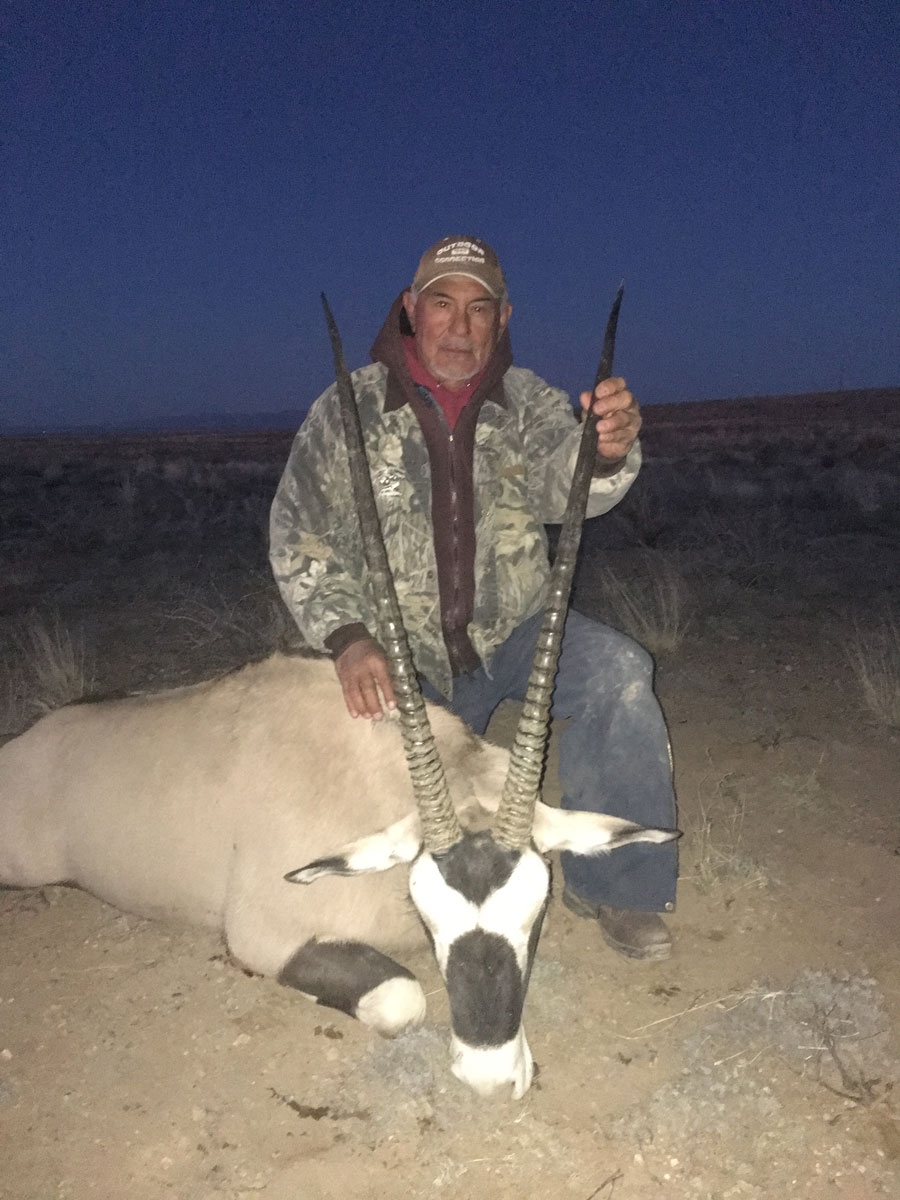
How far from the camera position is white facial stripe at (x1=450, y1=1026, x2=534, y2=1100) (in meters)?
2.32

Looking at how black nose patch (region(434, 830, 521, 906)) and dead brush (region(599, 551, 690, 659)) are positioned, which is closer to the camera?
black nose patch (region(434, 830, 521, 906))

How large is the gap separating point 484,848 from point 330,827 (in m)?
0.76

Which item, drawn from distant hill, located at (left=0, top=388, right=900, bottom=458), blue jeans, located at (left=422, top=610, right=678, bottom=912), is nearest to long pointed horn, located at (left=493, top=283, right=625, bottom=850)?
blue jeans, located at (left=422, top=610, right=678, bottom=912)

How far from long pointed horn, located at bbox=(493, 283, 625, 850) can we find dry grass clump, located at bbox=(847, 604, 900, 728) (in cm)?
337

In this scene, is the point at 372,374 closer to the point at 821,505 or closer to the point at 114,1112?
the point at 114,1112

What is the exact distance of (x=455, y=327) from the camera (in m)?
3.51

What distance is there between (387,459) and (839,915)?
104 inches

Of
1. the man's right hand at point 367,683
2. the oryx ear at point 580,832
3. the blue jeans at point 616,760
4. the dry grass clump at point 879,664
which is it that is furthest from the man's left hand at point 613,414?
the dry grass clump at point 879,664

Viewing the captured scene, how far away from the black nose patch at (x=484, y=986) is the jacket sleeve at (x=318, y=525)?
4.79ft

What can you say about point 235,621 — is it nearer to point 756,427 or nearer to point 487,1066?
point 487,1066

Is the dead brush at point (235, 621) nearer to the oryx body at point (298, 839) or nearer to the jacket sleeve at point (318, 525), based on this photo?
the oryx body at point (298, 839)

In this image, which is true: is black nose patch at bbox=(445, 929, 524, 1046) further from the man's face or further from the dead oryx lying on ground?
the man's face

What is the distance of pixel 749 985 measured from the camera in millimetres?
3000

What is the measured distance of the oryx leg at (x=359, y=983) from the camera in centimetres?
276
